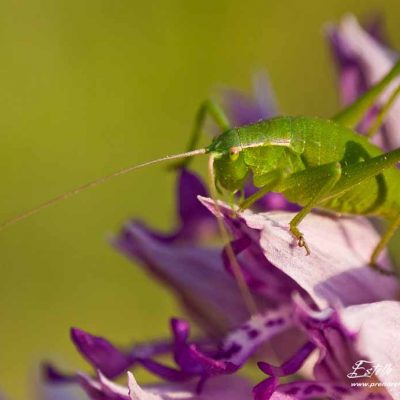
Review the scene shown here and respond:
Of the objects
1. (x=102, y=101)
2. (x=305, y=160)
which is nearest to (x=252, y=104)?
(x=305, y=160)

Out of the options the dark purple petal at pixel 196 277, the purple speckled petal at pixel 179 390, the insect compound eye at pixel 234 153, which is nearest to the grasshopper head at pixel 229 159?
the insect compound eye at pixel 234 153

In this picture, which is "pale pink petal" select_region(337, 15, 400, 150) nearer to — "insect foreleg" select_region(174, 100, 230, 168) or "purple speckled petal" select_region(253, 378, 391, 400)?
"insect foreleg" select_region(174, 100, 230, 168)

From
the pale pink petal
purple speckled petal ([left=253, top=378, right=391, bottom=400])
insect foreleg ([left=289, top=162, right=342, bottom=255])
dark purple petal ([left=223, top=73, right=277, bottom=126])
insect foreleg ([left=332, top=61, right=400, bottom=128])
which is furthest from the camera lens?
dark purple petal ([left=223, top=73, right=277, bottom=126])

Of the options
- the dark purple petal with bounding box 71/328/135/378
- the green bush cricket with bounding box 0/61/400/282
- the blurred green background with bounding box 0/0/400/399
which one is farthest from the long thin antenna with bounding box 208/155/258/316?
the blurred green background with bounding box 0/0/400/399

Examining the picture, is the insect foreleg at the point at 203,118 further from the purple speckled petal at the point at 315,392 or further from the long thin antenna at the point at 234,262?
the purple speckled petal at the point at 315,392

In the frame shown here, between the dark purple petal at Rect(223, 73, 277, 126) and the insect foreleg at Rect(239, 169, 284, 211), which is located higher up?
the dark purple petal at Rect(223, 73, 277, 126)
